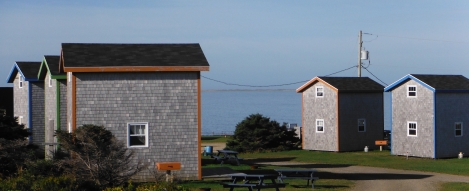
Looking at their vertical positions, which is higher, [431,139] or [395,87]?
[395,87]

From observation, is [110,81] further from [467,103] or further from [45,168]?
[467,103]

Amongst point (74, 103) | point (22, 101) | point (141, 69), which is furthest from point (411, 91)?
point (22, 101)

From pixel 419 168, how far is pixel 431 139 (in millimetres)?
5264

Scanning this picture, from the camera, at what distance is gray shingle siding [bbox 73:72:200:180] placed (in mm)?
22641

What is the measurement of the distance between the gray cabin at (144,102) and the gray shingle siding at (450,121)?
15830 mm

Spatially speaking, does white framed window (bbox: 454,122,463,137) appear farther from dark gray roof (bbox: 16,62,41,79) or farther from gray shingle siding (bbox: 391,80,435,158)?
dark gray roof (bbox: 16,62,41,79)

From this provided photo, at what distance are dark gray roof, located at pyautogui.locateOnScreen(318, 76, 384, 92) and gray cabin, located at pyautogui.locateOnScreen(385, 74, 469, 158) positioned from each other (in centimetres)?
380

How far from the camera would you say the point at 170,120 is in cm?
2312

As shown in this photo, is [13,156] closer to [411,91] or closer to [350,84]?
[411,91]

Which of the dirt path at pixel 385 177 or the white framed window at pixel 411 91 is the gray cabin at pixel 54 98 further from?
the white framed window at pixel 411 91

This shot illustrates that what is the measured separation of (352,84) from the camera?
134 ft

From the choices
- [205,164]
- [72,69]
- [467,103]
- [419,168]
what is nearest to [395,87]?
[467,103]

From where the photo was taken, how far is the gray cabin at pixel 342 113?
131 feet

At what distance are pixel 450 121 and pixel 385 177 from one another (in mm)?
10703
